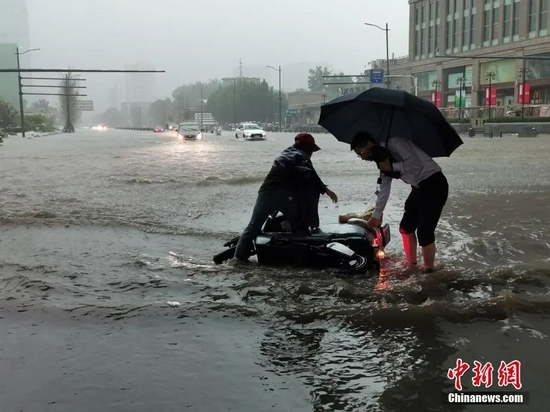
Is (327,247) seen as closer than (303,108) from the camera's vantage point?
Yes

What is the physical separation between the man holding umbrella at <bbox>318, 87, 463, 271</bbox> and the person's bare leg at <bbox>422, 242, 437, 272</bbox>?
11mm

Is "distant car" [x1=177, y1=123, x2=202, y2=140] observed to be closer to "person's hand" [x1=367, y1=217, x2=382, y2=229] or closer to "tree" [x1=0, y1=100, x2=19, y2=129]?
"tree" [x1=0, y1=100, x2=19, y2=129]

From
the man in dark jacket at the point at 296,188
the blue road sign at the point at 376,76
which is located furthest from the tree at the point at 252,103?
the man in dark jacket at the point at 296,188

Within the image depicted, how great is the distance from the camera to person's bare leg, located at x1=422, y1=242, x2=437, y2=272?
5.49 meters

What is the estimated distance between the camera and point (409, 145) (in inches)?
204

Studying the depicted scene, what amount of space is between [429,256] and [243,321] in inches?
80.3

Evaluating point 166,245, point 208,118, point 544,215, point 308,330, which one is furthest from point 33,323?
point 208,118

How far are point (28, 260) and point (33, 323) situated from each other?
2.36 meters

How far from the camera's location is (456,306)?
4.75 m

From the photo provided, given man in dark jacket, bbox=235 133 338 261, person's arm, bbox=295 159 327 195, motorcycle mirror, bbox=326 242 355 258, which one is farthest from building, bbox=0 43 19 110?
motorcycle mirror, bbox=326 242 355 258

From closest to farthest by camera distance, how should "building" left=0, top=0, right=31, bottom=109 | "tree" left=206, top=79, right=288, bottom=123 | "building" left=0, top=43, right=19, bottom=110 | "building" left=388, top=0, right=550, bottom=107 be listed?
1. "building" left=388, top=0, right=550, bottom=107
2. "building" left=0, top=43, right=19, bottom=110
3. "building" left=0, top=0, right=31, bottom=109
4. "tree" left=206, top=79, right=288, bottom=123

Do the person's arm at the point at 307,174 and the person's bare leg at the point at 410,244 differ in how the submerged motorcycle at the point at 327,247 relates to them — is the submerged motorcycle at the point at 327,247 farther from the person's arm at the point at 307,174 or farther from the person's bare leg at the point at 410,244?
the person's arm at the point at 307,174

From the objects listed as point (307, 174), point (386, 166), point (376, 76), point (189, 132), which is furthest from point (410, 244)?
point (376, 76)

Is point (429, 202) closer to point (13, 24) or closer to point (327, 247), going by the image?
point (327, 247)
